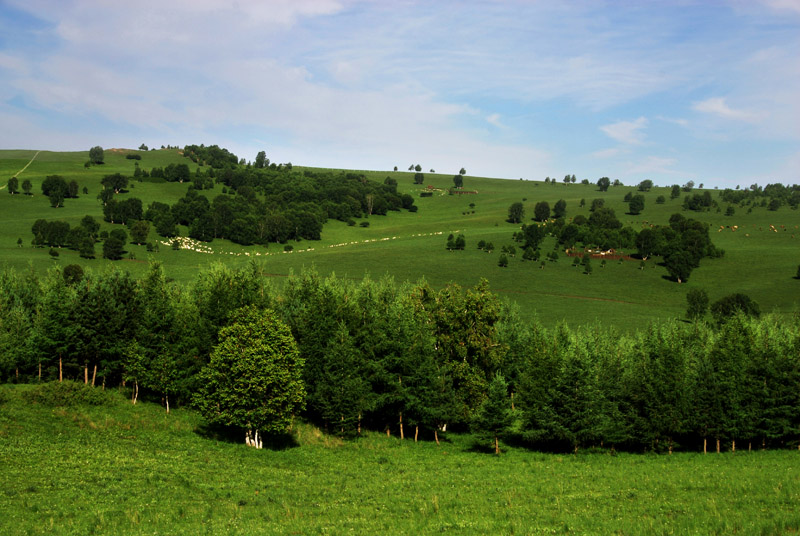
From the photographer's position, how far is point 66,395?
48000 millimetres

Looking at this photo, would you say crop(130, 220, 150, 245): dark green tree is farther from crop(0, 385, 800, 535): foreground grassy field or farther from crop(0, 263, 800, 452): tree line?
crop(0, 385, 800, 535): foreground grassy field

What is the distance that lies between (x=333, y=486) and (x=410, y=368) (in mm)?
22579

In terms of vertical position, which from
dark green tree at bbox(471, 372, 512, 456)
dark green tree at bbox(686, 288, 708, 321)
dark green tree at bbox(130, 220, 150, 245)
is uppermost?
dark green tree at bbox(130, 220, 150, 245)

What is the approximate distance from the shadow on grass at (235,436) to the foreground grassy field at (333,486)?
47cm

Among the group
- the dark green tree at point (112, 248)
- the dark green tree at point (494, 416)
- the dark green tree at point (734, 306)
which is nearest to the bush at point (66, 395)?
the dark green tree at point (494, 416)

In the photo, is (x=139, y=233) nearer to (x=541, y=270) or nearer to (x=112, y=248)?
(x=112, y=248)

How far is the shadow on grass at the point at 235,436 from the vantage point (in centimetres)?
4897

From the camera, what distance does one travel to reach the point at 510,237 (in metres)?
196

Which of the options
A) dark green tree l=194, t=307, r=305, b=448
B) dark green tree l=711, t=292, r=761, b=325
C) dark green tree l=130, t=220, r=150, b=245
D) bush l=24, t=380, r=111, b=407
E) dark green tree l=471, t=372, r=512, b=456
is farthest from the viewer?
dark green tree l=130, t=220, r=150, b=245

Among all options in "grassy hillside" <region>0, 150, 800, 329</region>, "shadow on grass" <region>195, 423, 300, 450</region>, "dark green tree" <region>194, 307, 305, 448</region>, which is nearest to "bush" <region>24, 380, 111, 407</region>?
"shadow on grass" <region>195, 423, 300, 450</region>

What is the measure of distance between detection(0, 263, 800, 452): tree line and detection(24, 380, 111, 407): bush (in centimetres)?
439

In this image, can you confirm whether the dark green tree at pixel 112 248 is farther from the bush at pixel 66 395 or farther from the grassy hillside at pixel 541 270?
the bush at pixel 66 395

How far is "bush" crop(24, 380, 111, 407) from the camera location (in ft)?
154

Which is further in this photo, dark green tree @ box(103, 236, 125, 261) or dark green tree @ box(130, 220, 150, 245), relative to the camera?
dark green tree @ box(130, 220, 150, 245)
